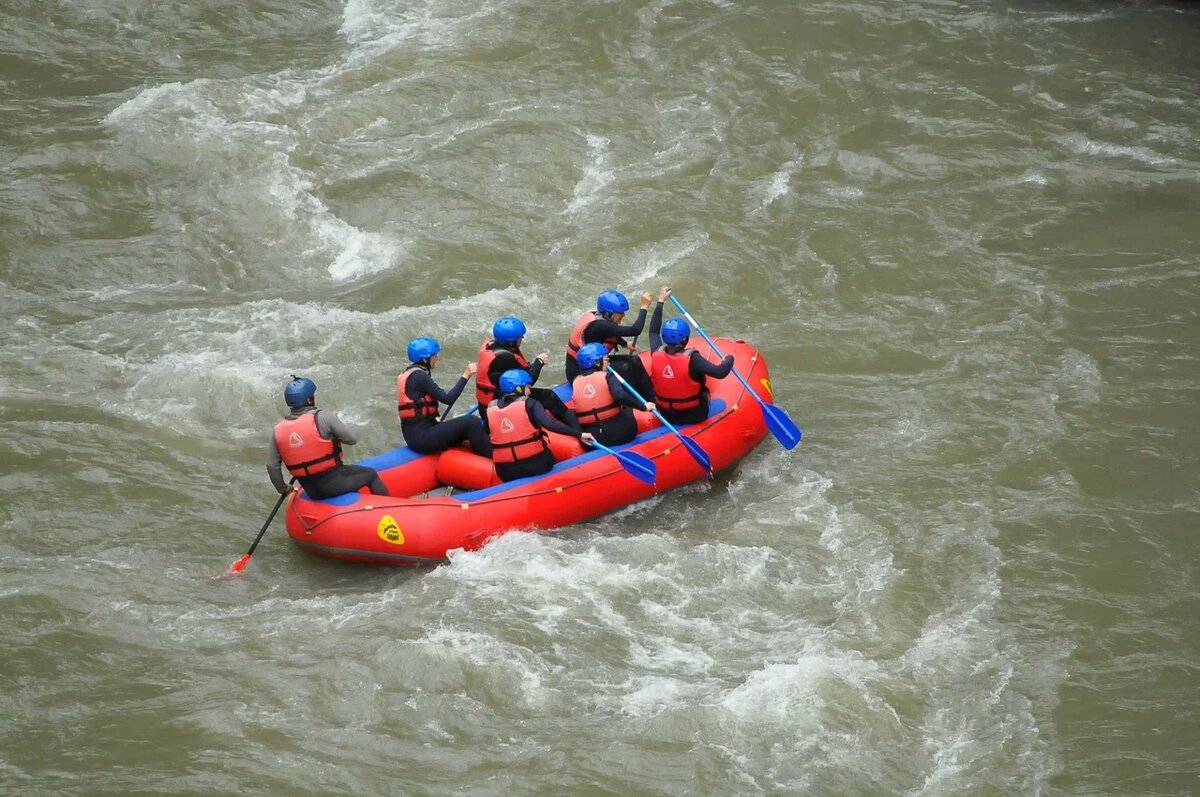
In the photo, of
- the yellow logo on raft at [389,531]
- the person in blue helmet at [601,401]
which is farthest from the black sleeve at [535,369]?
the yellow logo on raft at [389,531]

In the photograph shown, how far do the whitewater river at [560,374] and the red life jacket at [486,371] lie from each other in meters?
1.03

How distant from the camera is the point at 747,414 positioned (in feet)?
31.4

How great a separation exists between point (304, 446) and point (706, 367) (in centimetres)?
273

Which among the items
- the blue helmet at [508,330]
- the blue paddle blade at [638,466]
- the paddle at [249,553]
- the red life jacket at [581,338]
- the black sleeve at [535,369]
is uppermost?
the blue helmet at [508,330]

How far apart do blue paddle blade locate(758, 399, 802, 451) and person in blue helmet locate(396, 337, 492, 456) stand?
1975 millimetres

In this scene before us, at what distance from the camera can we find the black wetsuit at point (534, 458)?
8.66m

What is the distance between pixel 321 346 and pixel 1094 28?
10.1 metres

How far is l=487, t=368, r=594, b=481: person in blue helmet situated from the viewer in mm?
8656

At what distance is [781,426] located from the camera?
9.51 metres

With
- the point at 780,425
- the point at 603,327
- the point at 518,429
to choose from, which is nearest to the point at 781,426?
the point at 780,425

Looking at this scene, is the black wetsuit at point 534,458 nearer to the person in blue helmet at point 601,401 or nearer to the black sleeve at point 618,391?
the person in blue helmet at point 601,401

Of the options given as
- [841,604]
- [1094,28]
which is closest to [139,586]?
[841,604]

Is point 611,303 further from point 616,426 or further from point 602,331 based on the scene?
point 616,426

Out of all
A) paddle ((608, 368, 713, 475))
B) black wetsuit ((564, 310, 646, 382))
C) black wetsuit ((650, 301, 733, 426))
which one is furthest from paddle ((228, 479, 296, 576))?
black wetsuit ((650, 301, 733, 426))
